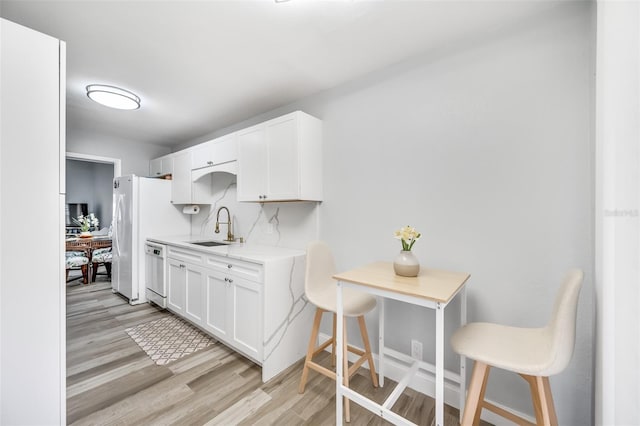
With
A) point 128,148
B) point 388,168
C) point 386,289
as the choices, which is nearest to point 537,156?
point 388,168

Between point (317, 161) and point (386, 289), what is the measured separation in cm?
144

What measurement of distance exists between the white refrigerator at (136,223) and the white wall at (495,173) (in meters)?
3.04

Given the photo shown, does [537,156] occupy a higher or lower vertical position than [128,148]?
lower

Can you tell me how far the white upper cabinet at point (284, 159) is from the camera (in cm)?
224

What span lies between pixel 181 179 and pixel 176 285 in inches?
59.1

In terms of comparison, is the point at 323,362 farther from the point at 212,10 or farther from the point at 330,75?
the point at 212,10

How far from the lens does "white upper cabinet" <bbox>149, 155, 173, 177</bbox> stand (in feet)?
12.7

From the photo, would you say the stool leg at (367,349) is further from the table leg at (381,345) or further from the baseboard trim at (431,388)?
the baseboard trim at (431,388)

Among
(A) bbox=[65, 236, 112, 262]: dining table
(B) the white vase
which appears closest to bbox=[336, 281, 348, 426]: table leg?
(B) the white vase

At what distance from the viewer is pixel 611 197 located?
86 centimetres

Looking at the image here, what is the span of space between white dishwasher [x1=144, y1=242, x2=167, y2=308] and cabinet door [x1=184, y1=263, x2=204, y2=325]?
0.57 m

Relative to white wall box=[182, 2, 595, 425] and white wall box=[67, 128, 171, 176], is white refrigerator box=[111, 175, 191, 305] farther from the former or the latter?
white wall box=[182, 2, 595, 425]

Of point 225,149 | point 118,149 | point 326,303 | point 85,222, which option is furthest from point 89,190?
point 326,303

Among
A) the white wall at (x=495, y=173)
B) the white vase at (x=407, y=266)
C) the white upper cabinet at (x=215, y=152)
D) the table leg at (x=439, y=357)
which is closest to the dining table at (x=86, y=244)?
the white upper cabinet at (x=215, y=152)
